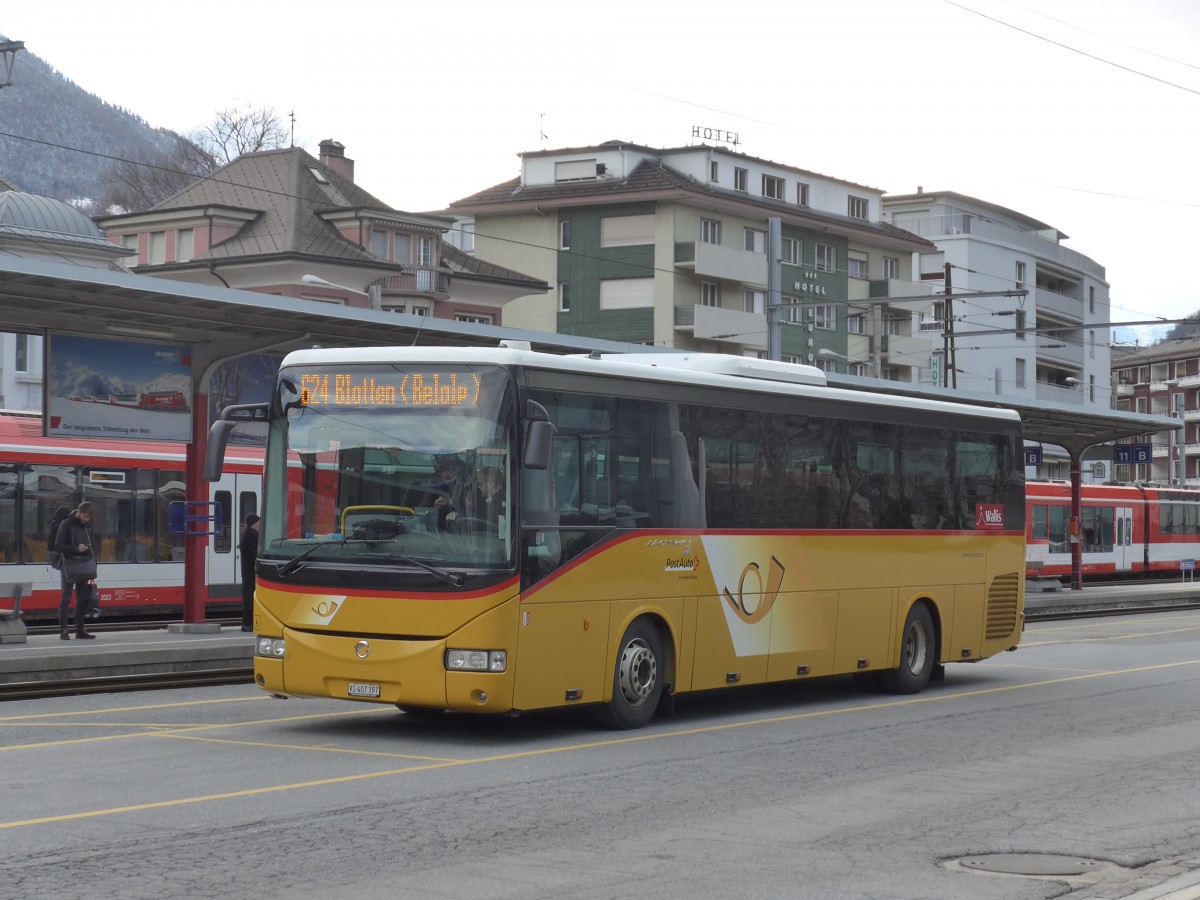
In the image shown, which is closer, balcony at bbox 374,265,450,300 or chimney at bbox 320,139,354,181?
balcony at bbox 374,265,450,300

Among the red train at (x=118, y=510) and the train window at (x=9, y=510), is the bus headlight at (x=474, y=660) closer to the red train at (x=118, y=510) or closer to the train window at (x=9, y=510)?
the red train at (x=118, y=510)

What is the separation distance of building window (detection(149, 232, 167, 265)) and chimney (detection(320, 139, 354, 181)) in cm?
1027

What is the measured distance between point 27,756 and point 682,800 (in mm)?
4572

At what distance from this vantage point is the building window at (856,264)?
80.9 metres

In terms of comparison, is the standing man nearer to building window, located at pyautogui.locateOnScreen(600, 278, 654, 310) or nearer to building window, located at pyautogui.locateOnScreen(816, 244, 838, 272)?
building window, located at pyautogui.locateOnScreen(600, 278, 654, 310)

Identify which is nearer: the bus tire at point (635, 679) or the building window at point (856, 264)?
the bus tire at point (635, 679)

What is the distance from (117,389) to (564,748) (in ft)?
35.4

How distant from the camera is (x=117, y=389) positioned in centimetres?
2144

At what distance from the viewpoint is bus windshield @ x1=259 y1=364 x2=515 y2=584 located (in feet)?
41.4

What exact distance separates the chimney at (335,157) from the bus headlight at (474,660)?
6652 centimetres

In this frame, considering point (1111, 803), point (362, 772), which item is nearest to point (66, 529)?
point (362, 772)

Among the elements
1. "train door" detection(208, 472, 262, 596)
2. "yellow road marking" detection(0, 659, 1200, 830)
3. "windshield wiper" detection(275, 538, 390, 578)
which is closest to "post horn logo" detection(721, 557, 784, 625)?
"yellow road marking" detection(0, 659, 1200, 830)

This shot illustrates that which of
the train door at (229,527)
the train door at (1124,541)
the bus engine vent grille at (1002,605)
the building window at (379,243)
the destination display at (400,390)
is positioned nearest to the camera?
the destination display at (400,390)

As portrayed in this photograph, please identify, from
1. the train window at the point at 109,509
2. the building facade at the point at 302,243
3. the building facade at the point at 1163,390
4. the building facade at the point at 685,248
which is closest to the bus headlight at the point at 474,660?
the train window at the point at 109,509
